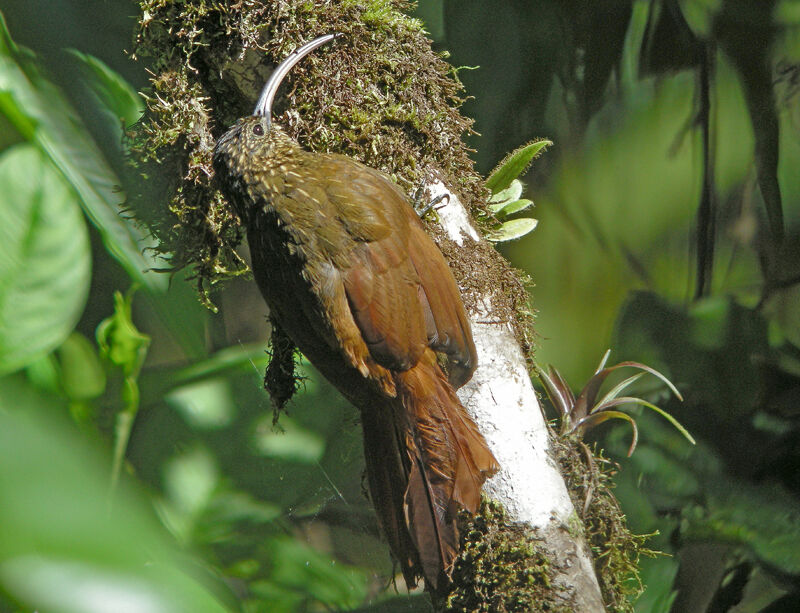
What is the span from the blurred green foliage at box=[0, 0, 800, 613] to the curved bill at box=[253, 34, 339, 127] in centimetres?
91

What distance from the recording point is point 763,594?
203cm

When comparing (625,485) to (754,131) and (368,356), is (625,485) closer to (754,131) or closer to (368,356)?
(754,131)

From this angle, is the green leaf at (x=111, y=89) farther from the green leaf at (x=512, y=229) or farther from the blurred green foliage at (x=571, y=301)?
the green leaf at (x=512, y=229)

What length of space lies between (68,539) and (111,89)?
1.30 metres

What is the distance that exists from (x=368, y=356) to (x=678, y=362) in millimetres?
1352

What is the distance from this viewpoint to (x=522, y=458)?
1135 mm

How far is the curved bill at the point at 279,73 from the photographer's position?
1.17 m

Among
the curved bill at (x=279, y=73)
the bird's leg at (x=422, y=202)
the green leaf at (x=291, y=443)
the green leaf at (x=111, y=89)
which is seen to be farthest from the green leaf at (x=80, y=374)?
the bird's leg at (x=422, y=202)

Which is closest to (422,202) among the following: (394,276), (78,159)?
(394,276)

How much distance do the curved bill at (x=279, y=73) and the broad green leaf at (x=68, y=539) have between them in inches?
37.8

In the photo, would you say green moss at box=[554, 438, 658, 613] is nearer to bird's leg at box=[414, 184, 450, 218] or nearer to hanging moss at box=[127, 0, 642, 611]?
hanging moss at box=[127, 0, 642, 611]

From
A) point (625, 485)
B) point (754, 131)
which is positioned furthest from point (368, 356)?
point (754, 131)

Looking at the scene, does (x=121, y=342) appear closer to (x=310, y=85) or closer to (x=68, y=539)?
(x=68, y=539)

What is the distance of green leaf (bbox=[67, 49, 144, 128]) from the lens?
6.34 feet
